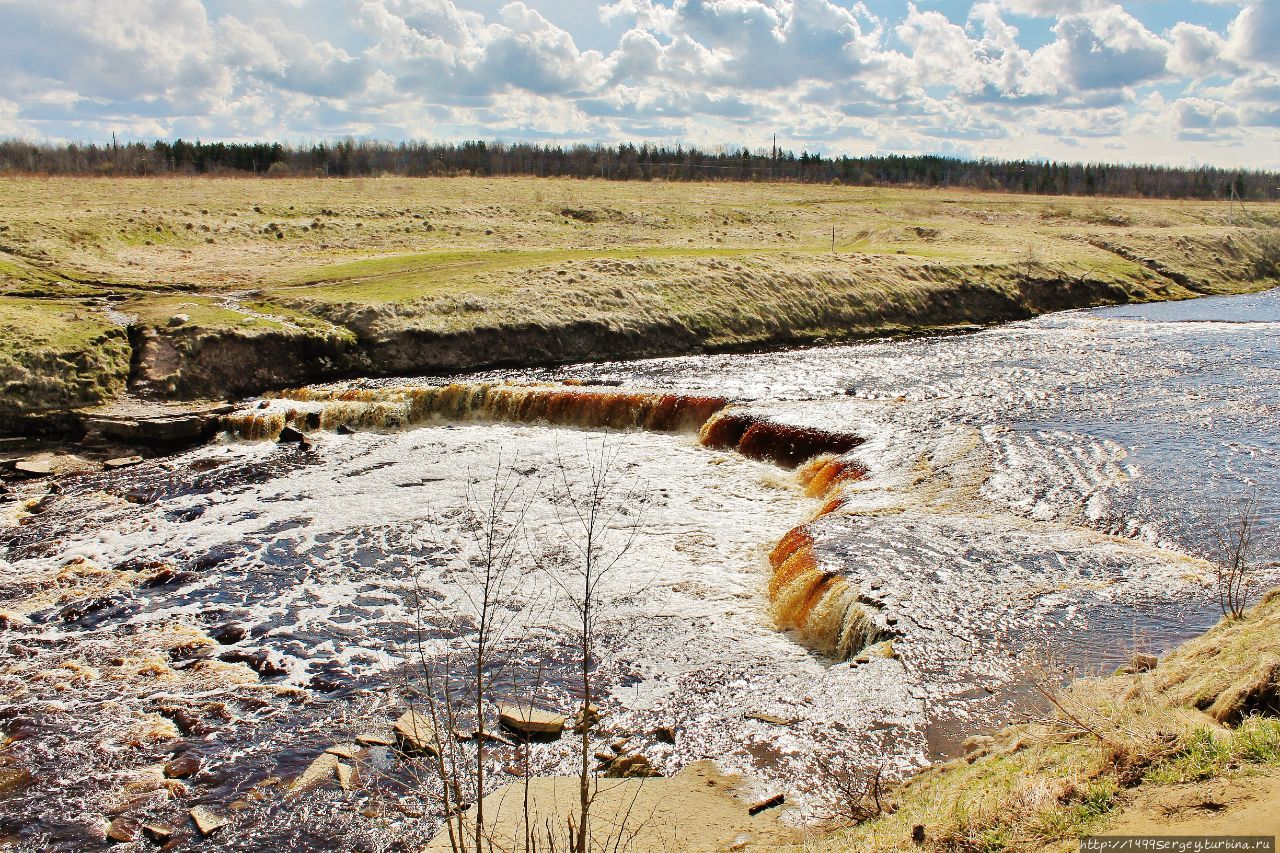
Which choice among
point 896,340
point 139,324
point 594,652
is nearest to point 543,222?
point 896,340

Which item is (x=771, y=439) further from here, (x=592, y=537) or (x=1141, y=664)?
(x=1141, y=664)

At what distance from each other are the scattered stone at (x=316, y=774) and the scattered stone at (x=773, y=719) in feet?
14.0

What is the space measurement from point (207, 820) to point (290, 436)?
15470mm

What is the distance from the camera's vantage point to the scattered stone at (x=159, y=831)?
320 inches

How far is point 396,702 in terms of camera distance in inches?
412

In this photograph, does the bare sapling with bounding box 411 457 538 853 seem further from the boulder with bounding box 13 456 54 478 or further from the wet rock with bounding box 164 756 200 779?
the boulder with bounding box 13 456 54 478

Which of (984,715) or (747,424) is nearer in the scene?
(984,715)

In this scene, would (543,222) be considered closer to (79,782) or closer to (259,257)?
(259,257)

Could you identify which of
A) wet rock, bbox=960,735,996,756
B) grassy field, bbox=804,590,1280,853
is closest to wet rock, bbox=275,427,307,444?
wet rock, bbox=960,735,996,756

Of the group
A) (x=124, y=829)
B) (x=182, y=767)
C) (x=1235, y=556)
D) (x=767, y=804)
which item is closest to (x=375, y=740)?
→ (x=182, y=767)

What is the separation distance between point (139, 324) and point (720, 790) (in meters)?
25.0

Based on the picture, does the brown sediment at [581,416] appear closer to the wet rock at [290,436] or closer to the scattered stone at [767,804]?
the wet rock at [290,436]

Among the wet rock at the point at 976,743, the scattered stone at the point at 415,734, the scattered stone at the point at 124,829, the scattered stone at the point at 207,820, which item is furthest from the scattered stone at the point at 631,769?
the scattered stone at the point at 124,829

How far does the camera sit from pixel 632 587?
13.6m
